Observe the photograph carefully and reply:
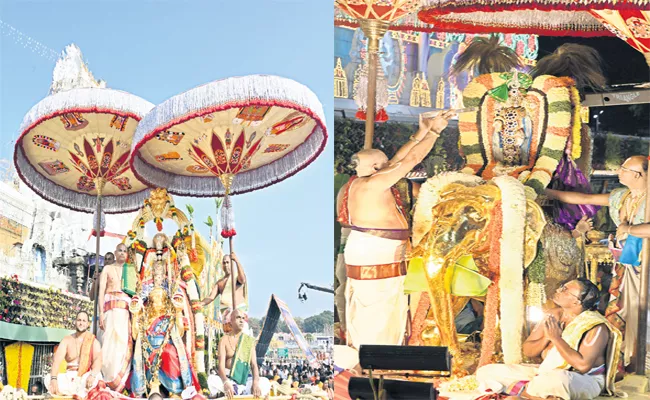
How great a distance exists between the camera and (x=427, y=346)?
6.82m

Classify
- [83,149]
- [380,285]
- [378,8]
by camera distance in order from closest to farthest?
[380,285] < [378,8] < [83,149]

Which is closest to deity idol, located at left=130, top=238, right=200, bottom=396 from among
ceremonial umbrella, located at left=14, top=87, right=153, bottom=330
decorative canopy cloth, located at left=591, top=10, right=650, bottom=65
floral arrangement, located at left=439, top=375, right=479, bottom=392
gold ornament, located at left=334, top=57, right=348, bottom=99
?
ceremonial umbrella, located at left=14, top=87, right=153, bottom=330

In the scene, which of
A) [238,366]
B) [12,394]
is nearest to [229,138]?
[238,366]

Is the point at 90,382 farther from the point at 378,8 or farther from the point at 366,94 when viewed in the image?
the point at 378,8

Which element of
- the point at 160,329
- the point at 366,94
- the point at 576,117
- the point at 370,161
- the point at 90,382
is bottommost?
the point at 90,382

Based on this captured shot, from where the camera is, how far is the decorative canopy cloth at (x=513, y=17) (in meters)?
7.00

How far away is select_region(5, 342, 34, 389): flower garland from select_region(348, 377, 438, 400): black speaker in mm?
2652

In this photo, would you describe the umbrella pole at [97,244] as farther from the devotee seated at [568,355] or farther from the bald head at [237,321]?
the devotee seated at [568,355]

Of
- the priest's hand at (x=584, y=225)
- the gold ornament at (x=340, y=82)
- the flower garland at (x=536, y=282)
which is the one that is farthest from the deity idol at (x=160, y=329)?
the priest's hand at (x=584, y=225)

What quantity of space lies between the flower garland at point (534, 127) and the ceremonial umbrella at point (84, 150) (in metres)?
2.58

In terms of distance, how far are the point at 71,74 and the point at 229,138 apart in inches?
54.9

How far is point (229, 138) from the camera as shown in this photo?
7781 millimetres

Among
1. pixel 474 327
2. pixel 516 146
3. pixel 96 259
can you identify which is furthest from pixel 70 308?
pixel 516 146

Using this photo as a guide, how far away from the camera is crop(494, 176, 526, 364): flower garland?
7023 millimetres
